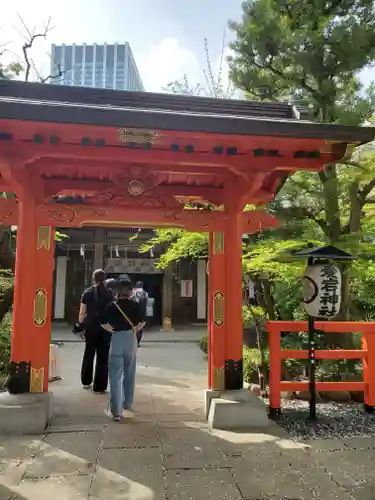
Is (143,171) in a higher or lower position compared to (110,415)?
higher

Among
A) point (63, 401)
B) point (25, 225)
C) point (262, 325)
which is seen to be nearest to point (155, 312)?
point (262, 325)

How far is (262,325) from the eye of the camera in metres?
7.31

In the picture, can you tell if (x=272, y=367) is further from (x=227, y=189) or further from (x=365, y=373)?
(x=227, y=189)

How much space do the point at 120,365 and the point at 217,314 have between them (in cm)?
136

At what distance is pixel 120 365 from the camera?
15.1 feet

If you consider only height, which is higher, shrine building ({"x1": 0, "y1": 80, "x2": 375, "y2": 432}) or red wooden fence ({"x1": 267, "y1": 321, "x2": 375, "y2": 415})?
shrine building ({"x1": 0, "y1": 80, "x2": 375, "y2": 432})

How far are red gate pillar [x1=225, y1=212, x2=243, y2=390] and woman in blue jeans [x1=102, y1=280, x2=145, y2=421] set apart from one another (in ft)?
3.68

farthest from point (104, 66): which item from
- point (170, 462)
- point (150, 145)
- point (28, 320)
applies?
point (170, 462)

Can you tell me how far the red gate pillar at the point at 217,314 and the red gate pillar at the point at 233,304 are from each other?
0.07 metres

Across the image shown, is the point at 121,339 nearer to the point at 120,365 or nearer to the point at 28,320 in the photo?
the point at 120,365

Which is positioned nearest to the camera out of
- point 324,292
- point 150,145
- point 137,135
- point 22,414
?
→ point 137,135

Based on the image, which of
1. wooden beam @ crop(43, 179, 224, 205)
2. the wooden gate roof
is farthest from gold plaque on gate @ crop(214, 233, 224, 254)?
wooden beam @ crop(43, 179, 224, 205)

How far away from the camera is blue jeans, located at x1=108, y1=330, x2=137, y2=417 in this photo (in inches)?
179

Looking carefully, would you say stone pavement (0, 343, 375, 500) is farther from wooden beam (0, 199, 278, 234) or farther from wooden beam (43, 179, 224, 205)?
wooden beam (43, 179, 224, 205)
